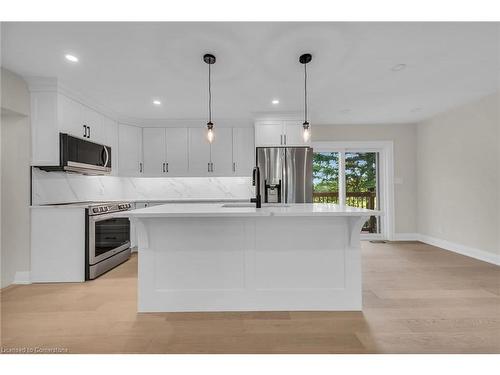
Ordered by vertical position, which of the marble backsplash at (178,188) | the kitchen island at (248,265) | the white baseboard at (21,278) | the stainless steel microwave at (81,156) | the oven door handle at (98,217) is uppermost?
the stainless steel microwave at (81,156)

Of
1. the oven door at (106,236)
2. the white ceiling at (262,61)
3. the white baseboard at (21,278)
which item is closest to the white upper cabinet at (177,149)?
the white ceiling at (262,61)

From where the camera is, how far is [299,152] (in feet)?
A: 14.6

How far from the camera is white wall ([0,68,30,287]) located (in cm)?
294

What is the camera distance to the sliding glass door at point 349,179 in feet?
17.9

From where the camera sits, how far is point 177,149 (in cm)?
489

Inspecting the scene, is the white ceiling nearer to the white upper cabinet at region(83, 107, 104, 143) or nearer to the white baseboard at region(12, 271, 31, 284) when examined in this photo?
the white upper cabinet at region(83, 107, 104, 143)

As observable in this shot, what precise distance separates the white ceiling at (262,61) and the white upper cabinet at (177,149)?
832 mm

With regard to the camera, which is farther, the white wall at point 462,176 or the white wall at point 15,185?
the white wall at point 462,176

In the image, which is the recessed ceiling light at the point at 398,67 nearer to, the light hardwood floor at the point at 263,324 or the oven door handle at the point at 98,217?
the light hardwood floor at the point at 263,324

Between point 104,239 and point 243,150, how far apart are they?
273 cm

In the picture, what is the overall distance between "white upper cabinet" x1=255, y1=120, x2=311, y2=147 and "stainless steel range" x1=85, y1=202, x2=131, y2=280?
2545 millimetres

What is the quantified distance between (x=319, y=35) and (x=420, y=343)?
2.52m

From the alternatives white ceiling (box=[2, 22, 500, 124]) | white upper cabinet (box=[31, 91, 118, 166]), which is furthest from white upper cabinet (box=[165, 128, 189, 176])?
white upper cabinet (box=[31, 91, 118, 166])

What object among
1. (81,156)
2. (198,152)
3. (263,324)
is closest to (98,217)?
(81,156)
